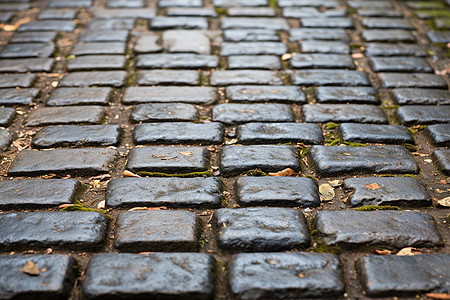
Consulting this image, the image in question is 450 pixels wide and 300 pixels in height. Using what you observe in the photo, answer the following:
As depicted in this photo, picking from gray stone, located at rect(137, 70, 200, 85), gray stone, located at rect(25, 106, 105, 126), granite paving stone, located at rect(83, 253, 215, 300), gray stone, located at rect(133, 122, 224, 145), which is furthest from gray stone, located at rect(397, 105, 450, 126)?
gray stone, located at rect(25, 106, 105, 126)

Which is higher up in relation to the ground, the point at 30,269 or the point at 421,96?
the point at 30,269

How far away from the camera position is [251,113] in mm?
2725

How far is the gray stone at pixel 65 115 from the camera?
264cm

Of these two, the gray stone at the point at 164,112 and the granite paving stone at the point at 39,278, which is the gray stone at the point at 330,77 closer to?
the gray stone at the point at 164,112

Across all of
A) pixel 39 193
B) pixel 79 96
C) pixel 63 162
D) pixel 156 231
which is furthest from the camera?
pixel 79 96

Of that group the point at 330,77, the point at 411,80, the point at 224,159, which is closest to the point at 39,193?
the point at 224,159

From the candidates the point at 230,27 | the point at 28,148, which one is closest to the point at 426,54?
the point at 230,27

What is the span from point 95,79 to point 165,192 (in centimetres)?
141

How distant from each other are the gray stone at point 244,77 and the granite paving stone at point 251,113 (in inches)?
13.5

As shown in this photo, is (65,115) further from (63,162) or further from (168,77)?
(168,77)

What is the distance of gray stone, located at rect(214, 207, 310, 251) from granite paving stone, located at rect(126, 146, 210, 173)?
1.21ft

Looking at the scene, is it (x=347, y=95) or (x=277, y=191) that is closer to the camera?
(x=277, y=191)

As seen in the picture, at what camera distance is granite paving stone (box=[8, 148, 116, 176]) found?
2.23m

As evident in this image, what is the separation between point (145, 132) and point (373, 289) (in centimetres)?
149
